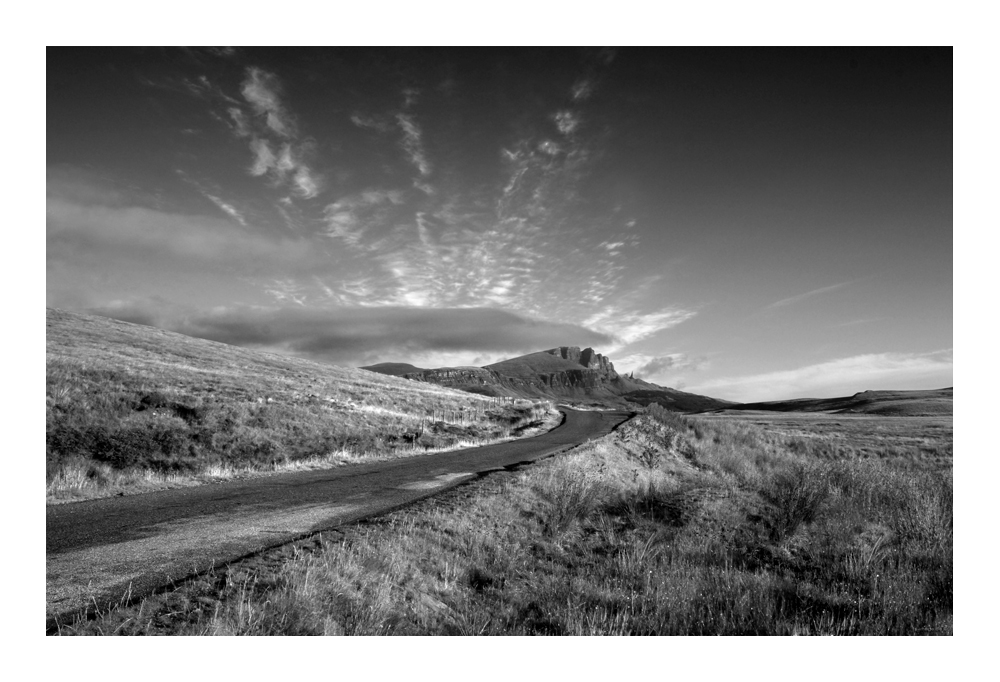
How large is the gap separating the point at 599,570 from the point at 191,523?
751cm

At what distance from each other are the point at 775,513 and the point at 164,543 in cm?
1263

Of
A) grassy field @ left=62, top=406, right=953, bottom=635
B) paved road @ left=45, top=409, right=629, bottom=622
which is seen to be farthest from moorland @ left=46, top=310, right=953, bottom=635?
paved road @ left=45, top=409, right=629, bottom=622

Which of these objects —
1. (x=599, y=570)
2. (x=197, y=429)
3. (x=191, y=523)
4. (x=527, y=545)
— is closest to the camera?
(x=599, y=570)

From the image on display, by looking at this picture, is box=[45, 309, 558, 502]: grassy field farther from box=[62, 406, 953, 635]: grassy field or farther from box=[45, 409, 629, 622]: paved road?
box=[62, 406, 953, 635]: grassy field

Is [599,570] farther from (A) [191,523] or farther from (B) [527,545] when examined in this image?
(A) [191,523]

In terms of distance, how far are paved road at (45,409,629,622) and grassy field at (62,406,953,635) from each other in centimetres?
103

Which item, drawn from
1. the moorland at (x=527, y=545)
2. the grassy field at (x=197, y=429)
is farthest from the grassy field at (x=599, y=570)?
the grassy field at (x=197, y=429)

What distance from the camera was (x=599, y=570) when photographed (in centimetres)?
833

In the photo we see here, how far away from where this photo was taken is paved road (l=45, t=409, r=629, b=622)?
6.37 meters

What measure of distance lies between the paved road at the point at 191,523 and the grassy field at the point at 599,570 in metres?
1.03

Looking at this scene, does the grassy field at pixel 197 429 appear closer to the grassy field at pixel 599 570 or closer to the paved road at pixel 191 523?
the paved road at pixel 191 523

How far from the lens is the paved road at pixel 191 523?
6371mm

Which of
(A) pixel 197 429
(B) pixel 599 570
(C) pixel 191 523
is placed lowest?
(B) pixel 599 570

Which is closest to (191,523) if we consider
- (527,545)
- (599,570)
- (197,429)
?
(527,545)
